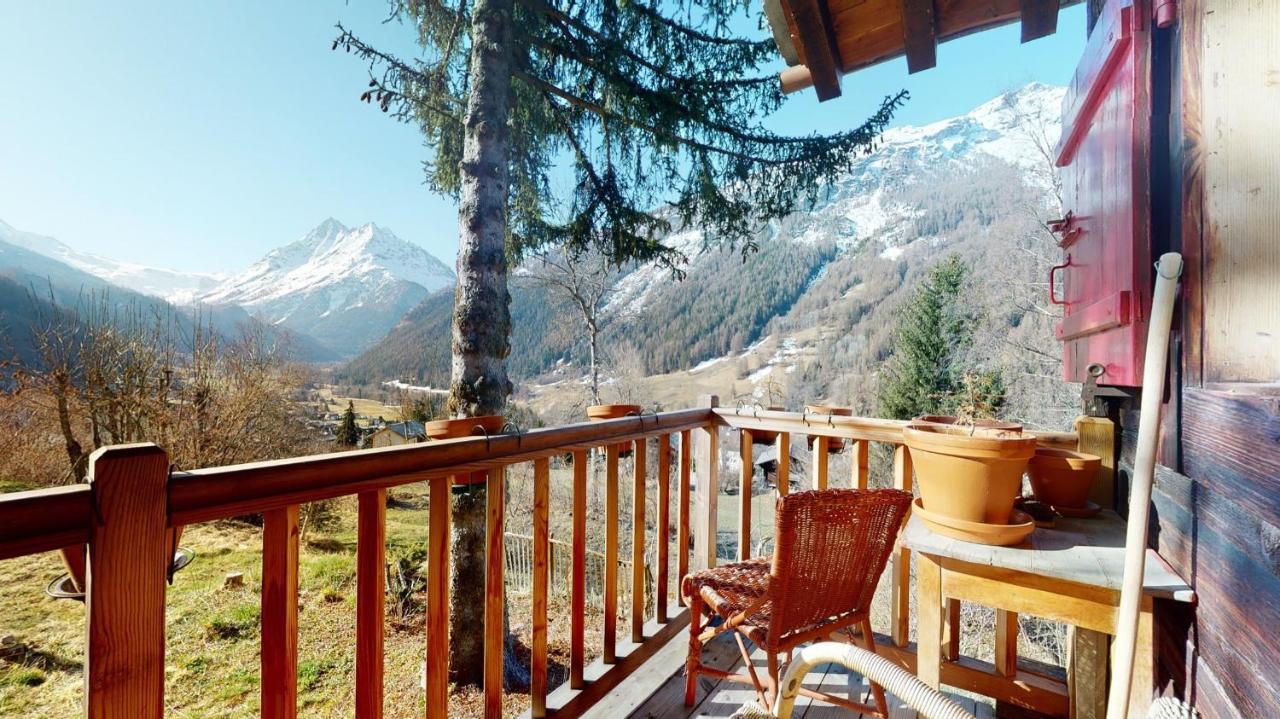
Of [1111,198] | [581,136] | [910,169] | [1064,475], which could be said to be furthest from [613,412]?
[910,169]

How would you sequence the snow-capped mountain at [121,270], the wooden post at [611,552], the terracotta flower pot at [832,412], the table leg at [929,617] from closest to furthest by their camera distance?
the table leg at [929,617]
the wooden post at [611,552]
the terracotta flower pot at [832,412]
the snow-capped mountain at [121,270]

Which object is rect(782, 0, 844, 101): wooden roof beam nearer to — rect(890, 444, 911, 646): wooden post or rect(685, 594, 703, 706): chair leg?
rect(890, 444, 911, 646): wooden post

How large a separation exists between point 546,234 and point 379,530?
13.6 feet

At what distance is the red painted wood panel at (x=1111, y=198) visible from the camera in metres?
1.19

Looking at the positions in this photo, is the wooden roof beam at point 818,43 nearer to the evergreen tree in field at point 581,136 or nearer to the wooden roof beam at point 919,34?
the wooden roof beam at point 919,34

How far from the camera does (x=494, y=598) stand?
150 centimetres

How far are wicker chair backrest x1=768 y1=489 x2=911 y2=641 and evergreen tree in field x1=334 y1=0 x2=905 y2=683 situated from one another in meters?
2.43

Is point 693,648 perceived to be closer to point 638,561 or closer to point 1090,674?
point 638,561

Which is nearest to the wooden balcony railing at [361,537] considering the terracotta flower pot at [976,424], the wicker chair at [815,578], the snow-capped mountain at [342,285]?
the terracotta flower pot at [976,424]

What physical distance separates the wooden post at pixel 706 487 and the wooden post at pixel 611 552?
2.27 ft

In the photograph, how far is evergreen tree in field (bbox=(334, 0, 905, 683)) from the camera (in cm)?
343

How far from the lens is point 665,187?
454cm

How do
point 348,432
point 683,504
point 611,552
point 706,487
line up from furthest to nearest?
point 348,432, point 706,487, point 683,504, point 611,552

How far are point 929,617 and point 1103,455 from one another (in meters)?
A: 0.83
